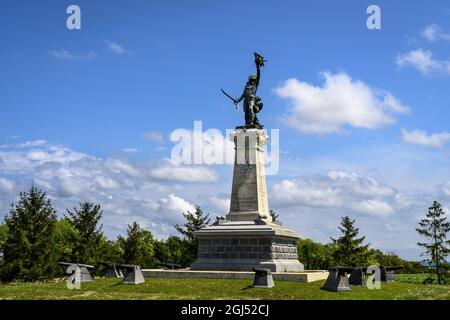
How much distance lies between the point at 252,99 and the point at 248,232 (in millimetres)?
8749

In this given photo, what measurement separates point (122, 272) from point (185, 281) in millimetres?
7538

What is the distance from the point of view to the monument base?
2533 cm

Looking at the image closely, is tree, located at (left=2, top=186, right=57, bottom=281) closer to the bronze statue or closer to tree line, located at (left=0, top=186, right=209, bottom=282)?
tree line, located at (left=0, top=186, right=209, bottom=282)

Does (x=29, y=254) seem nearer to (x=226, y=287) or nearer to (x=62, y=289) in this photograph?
(x=62, y=289)

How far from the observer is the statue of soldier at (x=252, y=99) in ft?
98.8

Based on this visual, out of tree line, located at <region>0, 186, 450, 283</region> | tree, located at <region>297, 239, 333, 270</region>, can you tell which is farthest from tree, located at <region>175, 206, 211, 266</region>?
tree, located at <region>297, 239, 333, 270</region>

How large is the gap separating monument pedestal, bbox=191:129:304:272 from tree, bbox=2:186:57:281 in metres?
13.0

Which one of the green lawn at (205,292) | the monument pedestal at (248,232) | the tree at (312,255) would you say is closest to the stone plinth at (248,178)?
the monument pedestal at (248,232)

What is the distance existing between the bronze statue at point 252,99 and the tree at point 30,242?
611 inches

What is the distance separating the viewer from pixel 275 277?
22.4 m

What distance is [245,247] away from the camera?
25906mm

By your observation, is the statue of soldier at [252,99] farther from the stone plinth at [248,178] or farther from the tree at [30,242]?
the tree at [30,242]

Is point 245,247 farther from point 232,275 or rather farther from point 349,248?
point 349,248
